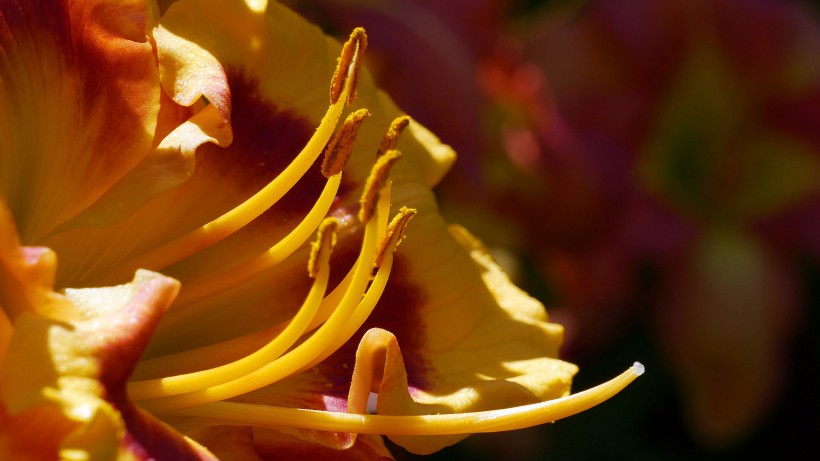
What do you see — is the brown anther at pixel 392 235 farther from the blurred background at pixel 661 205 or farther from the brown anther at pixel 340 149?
the blurred background at pixel 661 205

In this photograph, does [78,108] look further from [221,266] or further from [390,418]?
[390,418]

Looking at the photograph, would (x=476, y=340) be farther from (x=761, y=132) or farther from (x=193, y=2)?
(x=761, y=132)

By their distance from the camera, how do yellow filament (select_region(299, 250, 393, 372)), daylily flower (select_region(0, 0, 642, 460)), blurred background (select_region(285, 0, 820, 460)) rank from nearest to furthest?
daylily flower (select_region(0, 0, 642, 460))
yellow filament (select_region(299, 250, 393, 372))
blurred background (select_region(285, 0, 820, 460))

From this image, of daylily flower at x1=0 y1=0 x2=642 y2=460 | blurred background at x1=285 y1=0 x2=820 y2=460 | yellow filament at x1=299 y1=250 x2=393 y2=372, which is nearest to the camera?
daylily flower at x1=0 y1=0 x2=642 y2=460

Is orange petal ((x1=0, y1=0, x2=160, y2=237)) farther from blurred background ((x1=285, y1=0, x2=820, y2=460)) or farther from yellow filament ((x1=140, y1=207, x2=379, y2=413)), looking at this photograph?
blurred background ((x1=285, y1=0, x2=820, y2=460))

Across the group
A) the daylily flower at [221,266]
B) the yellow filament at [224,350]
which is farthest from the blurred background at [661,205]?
the yellow filament at [224,350]

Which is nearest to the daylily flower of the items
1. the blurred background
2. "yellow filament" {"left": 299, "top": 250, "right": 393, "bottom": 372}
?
"yellow filament" {"left": 299, "top": 250, "right": 393, "bottom": 372}

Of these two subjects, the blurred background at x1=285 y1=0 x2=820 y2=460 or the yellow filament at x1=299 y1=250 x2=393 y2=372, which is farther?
the blurred background at x1=285 y1=0 x2=820 y2=460

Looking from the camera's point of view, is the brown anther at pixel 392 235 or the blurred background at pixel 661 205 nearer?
the brown anther at pixel 392 235
